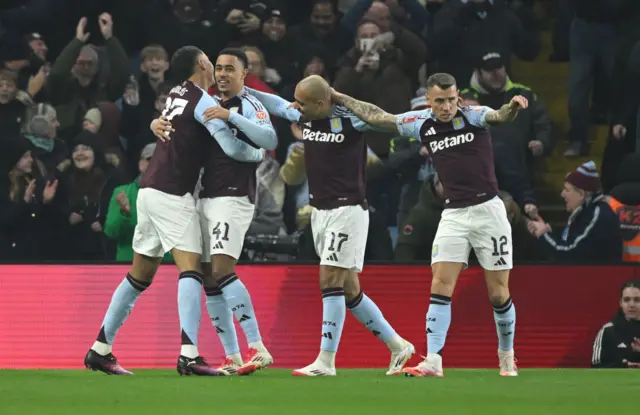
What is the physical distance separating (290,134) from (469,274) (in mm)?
3079

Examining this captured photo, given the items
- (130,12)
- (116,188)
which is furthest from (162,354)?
(130,12)

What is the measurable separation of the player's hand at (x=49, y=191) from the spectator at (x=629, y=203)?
5.80 metres

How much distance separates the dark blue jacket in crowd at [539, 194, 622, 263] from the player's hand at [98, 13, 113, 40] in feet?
18.4

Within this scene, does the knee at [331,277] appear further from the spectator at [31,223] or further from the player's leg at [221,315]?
the spectator at [31,223]

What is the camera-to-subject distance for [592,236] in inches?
509

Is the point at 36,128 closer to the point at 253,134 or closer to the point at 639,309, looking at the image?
the point at 253,134

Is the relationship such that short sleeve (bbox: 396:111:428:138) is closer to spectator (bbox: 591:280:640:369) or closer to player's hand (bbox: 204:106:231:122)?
player's hand (bbox: 204:106:231:122)

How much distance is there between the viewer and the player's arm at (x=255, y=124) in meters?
10.2

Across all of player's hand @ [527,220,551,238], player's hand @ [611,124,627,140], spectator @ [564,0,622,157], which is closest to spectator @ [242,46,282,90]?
spectator @ [564,0,622,157]

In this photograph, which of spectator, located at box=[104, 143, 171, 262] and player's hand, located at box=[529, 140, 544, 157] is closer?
spectator, located at box=[104, 143, 171, 262]

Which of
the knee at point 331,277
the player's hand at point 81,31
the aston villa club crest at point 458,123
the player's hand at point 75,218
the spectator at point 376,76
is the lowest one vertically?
the knee at point 331,277

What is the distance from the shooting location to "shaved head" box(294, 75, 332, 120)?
10.6m

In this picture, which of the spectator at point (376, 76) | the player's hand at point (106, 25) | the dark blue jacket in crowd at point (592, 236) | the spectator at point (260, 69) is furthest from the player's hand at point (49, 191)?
the dark blue jacket in crowd at point (592, 236)

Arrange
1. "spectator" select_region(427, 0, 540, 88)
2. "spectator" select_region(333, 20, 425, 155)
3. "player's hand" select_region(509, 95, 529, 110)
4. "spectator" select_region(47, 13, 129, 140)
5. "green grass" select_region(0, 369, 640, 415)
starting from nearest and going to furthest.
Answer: "green grass" select_region(0, 369, 640, 415) < "player's hand" select_region(509, 95, 529, 110) < "spectator" select_region(333, 20, 425, 155) < "spectator" select_region(427, 0, 540, 88) < "spectator" select_region(47, 13, 129, 140)
